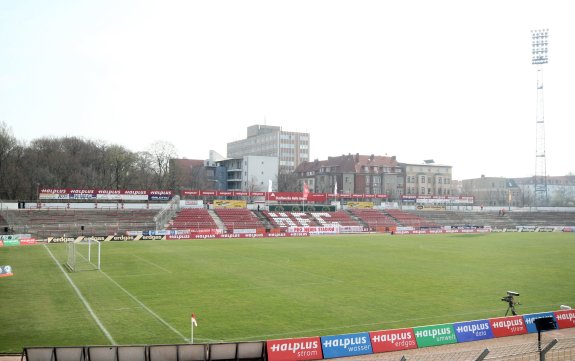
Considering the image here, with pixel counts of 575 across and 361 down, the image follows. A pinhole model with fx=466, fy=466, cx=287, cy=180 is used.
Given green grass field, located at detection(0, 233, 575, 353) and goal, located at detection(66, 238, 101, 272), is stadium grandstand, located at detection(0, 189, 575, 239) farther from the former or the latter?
green grass field, located at detection(0, 233, 575, 353)

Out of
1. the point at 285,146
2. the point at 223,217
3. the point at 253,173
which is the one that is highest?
the point at 285,146

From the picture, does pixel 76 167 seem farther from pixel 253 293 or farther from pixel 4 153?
pixel 253 293

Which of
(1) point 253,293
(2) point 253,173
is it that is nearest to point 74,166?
(2) point 253,173

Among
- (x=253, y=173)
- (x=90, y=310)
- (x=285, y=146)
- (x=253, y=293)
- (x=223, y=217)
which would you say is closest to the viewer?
(x=90, y=310)

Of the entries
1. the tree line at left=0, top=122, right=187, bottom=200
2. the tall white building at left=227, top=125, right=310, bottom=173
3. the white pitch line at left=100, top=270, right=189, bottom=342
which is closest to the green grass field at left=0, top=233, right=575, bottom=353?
the white pitch line at left=100, top=270, right=189, bottom=342

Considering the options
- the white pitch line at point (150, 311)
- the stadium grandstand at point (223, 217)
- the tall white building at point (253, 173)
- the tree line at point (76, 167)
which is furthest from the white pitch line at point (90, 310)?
the tall white building at point (253, 173)

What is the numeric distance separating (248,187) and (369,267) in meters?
93.4

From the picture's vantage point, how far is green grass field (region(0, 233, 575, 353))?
19312 mm

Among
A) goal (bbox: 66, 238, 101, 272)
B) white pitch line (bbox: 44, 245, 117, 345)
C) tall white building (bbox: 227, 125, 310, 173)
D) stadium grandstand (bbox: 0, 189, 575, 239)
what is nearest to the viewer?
white pitch line (bbox: 44, 245, 117, 345)

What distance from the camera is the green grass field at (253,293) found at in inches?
760

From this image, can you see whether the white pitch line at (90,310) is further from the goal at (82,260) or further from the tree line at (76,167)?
the tree line at (76,167)

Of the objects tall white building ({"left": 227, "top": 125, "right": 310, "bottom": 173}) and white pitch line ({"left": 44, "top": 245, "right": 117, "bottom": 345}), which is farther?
tall white building ({"left": 227, "top": 125, "right": 310, "bottom": 173})

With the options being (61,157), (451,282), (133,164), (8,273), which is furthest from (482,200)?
(8,273)

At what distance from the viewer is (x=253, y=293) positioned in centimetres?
2677
